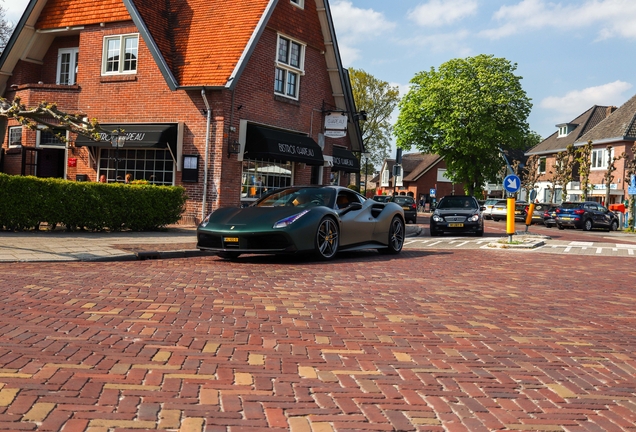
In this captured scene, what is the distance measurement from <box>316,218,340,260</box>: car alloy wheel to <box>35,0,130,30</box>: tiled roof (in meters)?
13.8

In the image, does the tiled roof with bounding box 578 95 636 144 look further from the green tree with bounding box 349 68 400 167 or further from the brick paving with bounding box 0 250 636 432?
the brick paving with bounding box 0 250 636 432

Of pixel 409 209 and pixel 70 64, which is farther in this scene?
Answer: pixel 409 209

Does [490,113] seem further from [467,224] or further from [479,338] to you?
[479,338]

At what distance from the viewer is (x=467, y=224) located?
73.3 feet

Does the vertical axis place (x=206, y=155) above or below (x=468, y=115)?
below

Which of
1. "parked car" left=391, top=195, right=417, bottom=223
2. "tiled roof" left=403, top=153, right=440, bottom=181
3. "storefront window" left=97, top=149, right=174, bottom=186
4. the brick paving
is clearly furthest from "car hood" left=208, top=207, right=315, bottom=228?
"tiled roof" left=403, top=153, right=440, bottom=181

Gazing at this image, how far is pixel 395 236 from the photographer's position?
45.3ft

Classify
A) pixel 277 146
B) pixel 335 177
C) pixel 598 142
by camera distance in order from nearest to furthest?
1. pixel 277 146
2. pixel 335 177
3. pixel 598 142

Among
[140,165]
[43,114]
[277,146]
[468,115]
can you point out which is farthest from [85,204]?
[468,115]

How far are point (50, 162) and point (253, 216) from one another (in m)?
15.5

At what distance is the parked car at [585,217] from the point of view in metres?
36.8

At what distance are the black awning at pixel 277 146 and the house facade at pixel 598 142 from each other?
3157cm

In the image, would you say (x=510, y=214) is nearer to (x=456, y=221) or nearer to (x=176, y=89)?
(x=456, y=221)

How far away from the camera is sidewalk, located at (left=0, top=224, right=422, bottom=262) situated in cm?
1060
